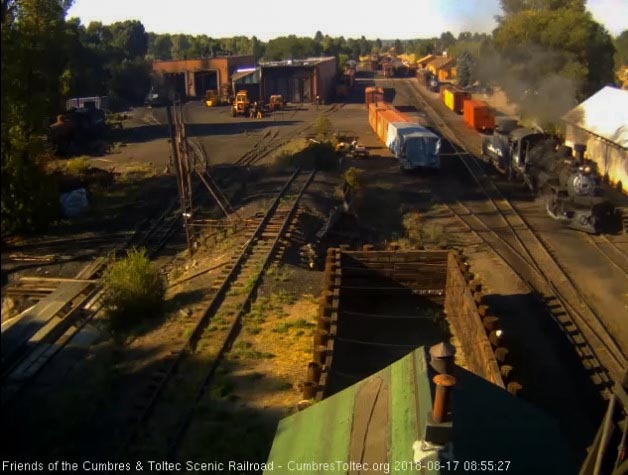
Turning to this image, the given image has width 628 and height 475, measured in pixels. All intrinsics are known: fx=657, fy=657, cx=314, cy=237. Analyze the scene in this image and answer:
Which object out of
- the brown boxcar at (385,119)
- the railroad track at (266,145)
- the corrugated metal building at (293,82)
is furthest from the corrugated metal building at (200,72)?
the brown boxcar at (385,119)

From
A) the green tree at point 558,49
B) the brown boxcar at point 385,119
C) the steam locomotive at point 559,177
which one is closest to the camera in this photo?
the steam locomotive at point 559,177

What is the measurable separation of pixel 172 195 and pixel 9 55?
28.1ft

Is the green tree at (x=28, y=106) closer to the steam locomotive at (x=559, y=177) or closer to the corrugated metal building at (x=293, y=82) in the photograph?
the steam locomotive at (x=559, y=177)

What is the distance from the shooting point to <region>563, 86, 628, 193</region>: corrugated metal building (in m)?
24.3

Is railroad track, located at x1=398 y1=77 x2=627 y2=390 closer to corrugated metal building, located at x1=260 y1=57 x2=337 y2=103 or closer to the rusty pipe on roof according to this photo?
the rusty pipe on roof

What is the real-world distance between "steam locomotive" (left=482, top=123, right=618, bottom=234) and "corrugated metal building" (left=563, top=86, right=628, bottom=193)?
244 cm

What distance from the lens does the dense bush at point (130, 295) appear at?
12.3m

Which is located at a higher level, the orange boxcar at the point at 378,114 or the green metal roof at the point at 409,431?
the orange boxcar at the point at 378,114

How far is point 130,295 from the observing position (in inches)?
486

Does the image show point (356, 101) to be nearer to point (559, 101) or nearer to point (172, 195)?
point (559, 101)

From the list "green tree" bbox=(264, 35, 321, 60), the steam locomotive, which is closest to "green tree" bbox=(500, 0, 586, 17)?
the steam locomotive

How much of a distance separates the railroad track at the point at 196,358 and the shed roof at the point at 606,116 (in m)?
14.7

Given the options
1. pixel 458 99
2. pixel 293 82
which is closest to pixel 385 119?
pixel 458 99

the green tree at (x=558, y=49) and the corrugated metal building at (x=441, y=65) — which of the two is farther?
the corrugated metal building at (x=441, y=65)
